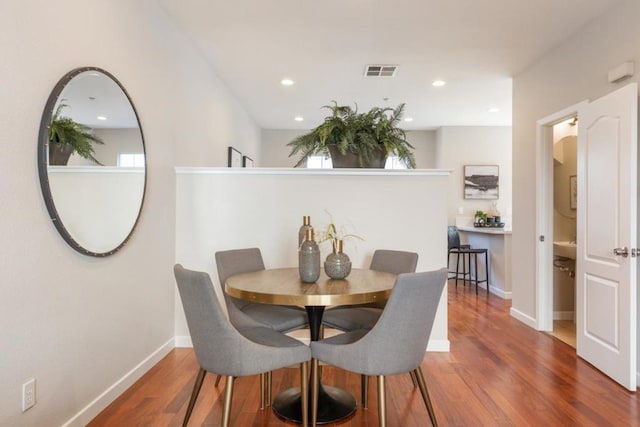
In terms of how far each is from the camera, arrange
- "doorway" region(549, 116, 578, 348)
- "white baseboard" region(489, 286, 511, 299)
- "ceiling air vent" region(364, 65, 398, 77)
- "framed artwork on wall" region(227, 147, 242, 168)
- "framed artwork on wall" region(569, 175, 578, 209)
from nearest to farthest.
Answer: "doorway" region(549, 116, 578, 348) < "ceiling air vent" region(364, 65, 398, 77) < "framed artwork on wall" region(569, 175, 578, 209) < "framed artwork on wall" region(227, 147, 242, 168) < "white baseboard" region(489, 286, 511, 299)

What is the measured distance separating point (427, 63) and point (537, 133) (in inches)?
50.7

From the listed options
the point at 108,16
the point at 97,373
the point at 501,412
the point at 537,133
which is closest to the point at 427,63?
the point at 537,133

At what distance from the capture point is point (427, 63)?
4.02 meters

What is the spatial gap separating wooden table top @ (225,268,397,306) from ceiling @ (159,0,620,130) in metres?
2.01

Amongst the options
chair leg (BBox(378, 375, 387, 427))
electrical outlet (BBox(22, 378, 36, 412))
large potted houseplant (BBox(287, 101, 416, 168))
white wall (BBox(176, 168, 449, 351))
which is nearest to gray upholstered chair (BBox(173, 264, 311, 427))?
chair leg (BBox(378, 375, 387, 427))

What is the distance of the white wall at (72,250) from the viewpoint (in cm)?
157

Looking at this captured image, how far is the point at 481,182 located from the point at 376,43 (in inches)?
158

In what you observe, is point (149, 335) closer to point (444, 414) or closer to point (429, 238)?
point (444, 414)

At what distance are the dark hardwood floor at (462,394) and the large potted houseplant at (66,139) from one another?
4.50 ft

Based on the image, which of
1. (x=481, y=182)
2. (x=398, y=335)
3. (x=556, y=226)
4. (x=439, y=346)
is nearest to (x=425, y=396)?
(x=398, y=335)

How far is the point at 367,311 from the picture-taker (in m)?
2.41

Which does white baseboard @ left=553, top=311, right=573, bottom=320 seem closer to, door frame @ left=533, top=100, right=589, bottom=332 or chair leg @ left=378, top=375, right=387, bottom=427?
door frame @ left=533, top=100, right=589, bottom=332

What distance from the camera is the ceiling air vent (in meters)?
4.11

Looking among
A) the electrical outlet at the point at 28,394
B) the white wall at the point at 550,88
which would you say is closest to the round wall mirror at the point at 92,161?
the electrical outlet at the point at 28,394
